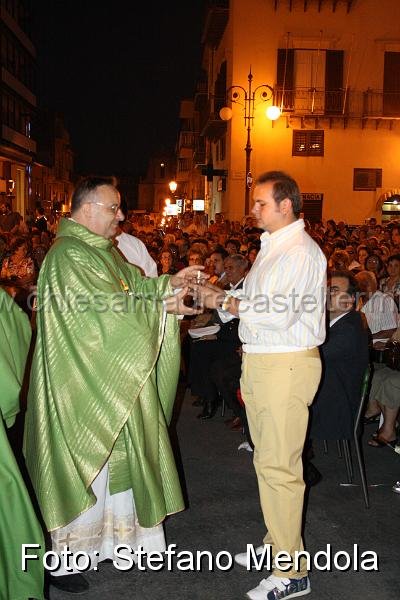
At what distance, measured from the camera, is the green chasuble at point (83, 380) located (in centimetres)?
354

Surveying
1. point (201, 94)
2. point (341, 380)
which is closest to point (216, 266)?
point (341, 380)

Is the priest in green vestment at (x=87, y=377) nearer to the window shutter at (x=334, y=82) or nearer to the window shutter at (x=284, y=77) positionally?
the window shutter at (x=284, y=77)

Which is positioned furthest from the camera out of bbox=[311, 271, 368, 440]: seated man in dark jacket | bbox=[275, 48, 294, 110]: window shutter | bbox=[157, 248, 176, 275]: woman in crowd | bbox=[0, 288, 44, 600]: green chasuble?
bbox=[275, 48, 294, 110]: window shutter

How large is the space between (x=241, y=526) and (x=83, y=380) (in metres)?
1.68

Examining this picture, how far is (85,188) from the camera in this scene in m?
3.74

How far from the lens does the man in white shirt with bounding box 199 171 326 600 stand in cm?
334

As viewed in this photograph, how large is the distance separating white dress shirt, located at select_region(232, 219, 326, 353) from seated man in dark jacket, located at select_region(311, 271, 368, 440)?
59.1 inches

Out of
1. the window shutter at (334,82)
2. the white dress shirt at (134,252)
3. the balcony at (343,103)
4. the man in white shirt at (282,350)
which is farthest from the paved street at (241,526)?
the window shutter at (334,82)

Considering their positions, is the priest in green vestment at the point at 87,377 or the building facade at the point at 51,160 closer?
the priest in green vestment at the point at 87,377

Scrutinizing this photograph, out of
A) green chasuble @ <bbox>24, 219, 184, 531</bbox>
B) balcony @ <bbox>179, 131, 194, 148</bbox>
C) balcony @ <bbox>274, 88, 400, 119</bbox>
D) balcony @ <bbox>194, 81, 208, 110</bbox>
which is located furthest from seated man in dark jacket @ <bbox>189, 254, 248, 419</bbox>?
balcony @ <bbox>179, 131, 194, 148</bbox>

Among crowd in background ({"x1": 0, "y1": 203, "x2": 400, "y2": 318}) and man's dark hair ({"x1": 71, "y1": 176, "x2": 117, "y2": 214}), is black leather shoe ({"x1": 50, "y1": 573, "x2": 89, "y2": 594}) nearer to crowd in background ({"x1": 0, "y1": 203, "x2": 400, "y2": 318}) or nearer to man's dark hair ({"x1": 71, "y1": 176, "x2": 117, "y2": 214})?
man's dark hair ({"x1": 71, "y1": 176, "x2": 117, "y2": 214})

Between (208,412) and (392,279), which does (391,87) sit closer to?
(392,279)

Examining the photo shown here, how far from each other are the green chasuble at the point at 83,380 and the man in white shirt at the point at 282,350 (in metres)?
0.59

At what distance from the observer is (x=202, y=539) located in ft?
14.1
